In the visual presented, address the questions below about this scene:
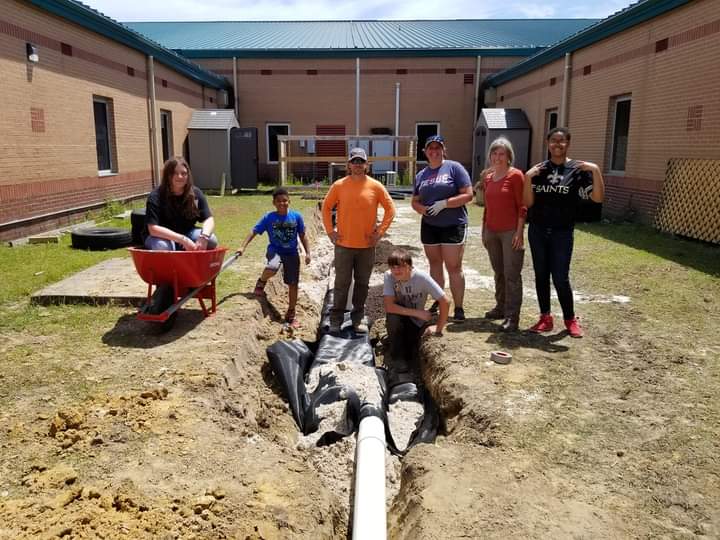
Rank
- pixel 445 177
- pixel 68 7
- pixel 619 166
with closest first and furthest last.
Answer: pixel 445 177, pixel 68 7, pixel 619 166

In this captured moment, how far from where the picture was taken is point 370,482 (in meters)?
3.31

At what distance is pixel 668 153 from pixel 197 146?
14638 mm

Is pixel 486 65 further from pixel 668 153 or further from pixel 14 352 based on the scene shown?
pixel 14 352

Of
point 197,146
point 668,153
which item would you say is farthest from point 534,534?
point 197,146

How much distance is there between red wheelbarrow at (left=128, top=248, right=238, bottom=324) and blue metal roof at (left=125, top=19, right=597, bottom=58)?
2067 cm

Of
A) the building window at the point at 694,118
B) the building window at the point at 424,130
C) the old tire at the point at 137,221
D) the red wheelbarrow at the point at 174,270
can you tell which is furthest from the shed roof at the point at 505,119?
the red wheelbarrow at the point at 174,270

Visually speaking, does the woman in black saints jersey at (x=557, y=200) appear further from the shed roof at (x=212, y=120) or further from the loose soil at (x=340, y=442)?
the shed roof at (x=212, y=120)

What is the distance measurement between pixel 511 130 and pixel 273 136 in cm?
1025

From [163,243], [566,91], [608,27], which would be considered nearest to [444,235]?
[163,243]

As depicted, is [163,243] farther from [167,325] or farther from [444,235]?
[444,235]

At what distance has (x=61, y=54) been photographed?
11.6m

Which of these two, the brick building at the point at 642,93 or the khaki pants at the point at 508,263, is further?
the brick building at the point at 642,93

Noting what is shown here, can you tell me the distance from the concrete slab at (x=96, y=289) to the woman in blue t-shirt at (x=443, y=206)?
9.72ft

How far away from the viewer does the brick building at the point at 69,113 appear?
9.87 m
